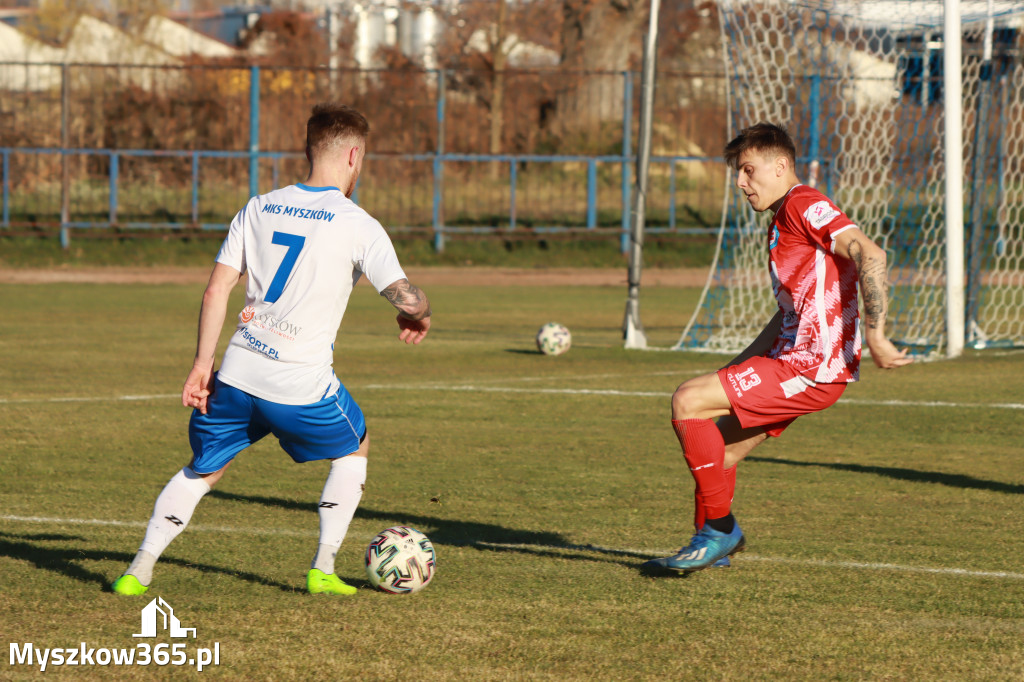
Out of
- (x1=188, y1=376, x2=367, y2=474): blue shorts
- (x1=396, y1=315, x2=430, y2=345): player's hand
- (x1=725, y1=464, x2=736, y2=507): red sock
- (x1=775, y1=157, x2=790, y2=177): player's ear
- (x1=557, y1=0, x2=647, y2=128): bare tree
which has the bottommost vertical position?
(x1=725, y1=464, x2=736, y2=507): red sock

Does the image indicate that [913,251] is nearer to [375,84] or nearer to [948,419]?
[948,419]

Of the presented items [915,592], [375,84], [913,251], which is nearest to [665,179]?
[375,84]

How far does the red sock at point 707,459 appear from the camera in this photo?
526 cm

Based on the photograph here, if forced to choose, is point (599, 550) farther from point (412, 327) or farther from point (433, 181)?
point (433, 181)

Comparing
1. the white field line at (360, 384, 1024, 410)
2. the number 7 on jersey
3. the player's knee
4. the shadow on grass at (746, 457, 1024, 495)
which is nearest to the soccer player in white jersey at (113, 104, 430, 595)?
the number 7 on jersey

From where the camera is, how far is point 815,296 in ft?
17.3

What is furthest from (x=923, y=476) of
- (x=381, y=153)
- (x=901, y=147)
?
(x=381, y=153)

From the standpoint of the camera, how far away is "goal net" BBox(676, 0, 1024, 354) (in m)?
14.2

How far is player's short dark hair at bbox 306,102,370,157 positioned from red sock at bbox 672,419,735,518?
1.69 metres

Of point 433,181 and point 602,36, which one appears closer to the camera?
point 433,181

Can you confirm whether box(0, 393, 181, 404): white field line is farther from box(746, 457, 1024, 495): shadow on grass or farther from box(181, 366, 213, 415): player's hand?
box(181, 366, 213, 415): player's hand

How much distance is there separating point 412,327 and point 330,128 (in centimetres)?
78

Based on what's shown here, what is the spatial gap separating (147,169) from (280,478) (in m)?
19.8

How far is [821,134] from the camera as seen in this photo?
18.1 metres
